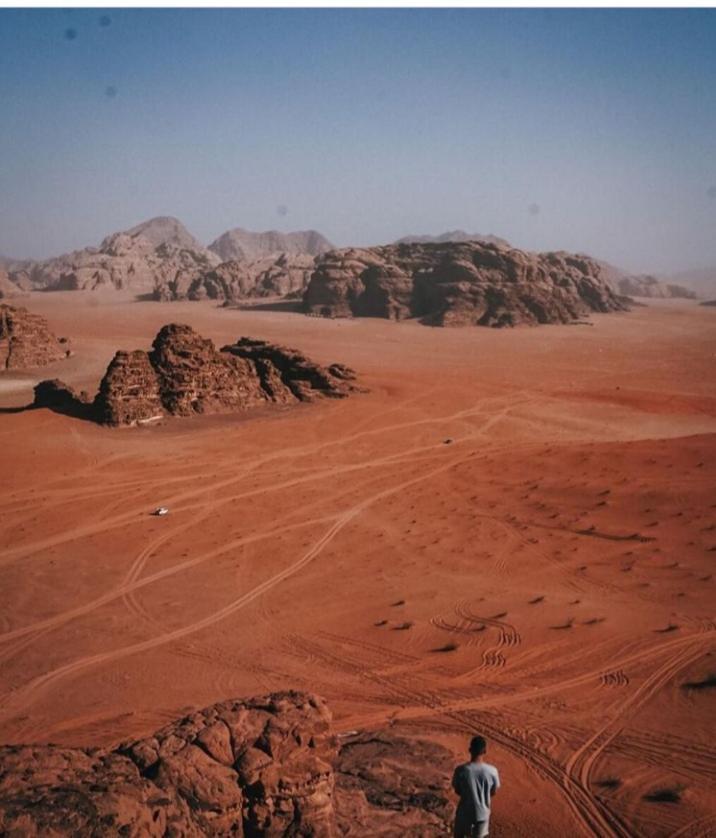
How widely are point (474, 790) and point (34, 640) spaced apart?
7932 mm

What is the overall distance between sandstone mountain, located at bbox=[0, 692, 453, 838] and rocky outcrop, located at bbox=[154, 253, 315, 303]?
8411 centimetres

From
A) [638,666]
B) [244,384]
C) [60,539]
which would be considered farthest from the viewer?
[244,384]

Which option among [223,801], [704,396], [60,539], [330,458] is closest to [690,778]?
[223,801]

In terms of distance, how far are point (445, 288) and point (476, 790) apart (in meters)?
67.0

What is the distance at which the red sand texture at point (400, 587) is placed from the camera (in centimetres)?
787

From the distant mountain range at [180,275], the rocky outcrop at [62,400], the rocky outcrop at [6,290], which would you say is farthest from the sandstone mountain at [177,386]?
the rocky outcrop at [6,290]

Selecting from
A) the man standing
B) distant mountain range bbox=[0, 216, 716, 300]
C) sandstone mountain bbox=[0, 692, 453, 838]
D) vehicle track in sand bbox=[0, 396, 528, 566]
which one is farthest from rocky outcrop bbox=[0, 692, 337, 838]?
distant mountain range bbox=[0, 216, 716, 300]

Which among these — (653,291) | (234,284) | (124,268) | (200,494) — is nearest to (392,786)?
(200,494)

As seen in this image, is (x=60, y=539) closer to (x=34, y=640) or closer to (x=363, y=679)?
(x=34, y=640)

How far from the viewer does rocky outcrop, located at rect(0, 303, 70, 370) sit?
36.7 meters

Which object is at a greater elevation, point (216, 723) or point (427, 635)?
point (216, 723)

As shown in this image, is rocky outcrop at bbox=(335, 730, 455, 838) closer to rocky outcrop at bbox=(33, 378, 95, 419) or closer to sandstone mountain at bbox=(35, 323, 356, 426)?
sandstone mountain at bbox=(35, 323, 356, 426)

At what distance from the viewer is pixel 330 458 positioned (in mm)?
22344

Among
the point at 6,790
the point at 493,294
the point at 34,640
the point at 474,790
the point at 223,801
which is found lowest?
the point at 34,640
